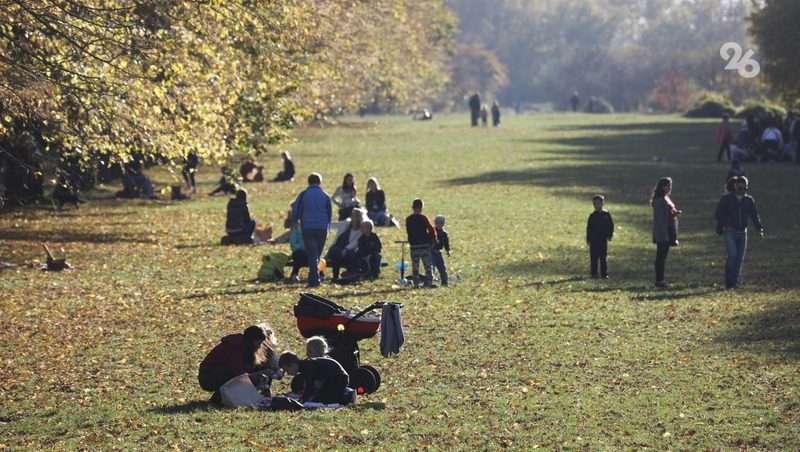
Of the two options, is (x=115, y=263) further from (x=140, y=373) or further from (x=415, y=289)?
(x=140, y=373)

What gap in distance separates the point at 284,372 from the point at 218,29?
45.0 ft

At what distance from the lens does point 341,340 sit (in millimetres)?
14609

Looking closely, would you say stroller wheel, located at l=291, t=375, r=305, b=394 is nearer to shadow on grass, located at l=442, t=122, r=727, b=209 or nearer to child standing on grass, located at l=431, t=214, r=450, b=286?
child standing on grass, located at l=431, t=214, r=450, b=286

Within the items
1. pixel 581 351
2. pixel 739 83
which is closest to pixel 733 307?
pixel 581 351

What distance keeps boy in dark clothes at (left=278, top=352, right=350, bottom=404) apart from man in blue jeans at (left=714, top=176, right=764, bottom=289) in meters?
10.6

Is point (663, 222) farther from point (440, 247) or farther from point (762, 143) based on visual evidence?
point (762, 143)

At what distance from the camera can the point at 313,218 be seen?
23.2m

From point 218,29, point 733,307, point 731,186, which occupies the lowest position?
point 733,307

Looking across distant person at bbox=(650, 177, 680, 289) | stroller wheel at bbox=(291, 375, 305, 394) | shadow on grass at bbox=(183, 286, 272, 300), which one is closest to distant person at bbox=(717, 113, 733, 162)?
distant person at bbox=(650, 177, 680, 289)

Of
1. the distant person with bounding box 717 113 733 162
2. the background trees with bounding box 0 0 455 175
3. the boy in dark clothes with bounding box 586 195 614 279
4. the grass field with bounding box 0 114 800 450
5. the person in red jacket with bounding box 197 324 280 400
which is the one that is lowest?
the grass field with bounding box 0 114 800 450

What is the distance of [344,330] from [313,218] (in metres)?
8.65

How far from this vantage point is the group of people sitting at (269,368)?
1394 cm

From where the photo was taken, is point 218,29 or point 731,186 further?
point 218,29

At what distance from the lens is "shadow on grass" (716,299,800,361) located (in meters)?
17.7
